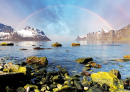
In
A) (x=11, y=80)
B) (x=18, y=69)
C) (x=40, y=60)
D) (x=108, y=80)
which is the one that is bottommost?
(x=108, y=80)

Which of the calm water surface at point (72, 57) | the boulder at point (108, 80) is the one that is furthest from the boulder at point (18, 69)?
the boulder at point (108, 80)

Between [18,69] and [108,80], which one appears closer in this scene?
[108,80]

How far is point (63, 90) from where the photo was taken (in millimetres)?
8047

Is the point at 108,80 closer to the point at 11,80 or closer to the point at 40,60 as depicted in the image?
the point at 11,80

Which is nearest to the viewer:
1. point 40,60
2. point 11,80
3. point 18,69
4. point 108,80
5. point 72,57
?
point 11,80

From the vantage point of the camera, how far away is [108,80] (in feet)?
31.7

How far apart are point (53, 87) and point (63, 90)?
1.51 m

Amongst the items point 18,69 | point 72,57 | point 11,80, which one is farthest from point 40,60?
point 72,57

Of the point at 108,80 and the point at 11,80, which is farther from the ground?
the point at 11,80

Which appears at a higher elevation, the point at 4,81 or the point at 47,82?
the point at 4,81

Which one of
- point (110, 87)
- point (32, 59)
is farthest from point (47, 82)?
point (32, 59)

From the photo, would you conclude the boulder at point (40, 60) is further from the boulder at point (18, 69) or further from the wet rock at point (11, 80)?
the wet rock at point (11, 80)

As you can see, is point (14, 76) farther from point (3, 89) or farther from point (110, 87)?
point (110, 87)

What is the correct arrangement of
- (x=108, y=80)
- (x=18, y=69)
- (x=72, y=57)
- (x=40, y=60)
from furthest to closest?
1. (x=72, y=57)
2. (x=40, y=60)
3. (x=18, y=69)
4. (x=108, y=80)
